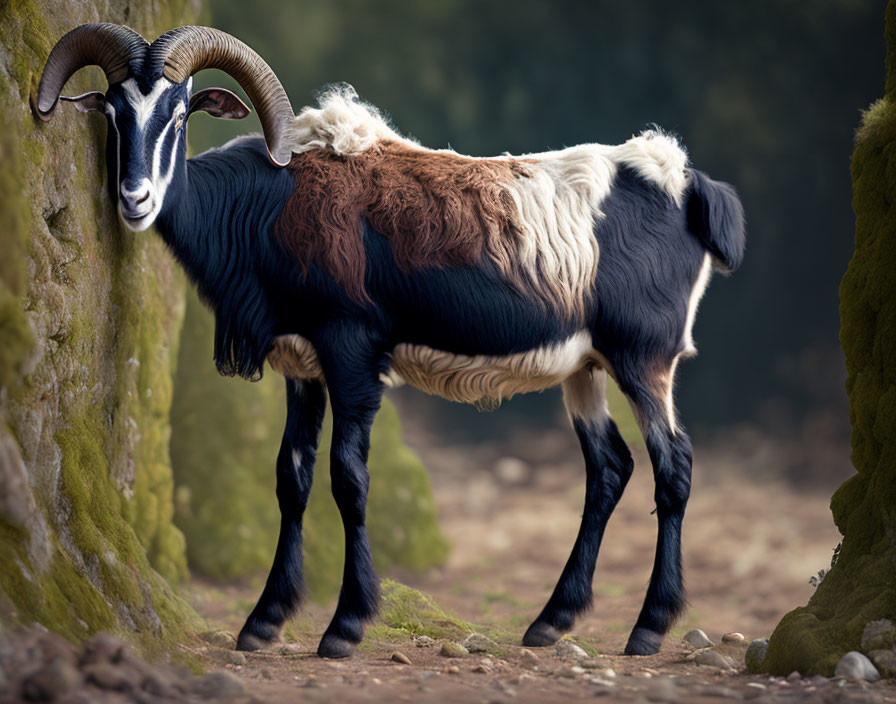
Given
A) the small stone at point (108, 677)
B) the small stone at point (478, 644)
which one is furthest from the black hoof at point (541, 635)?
the small stone at point (108, 677)

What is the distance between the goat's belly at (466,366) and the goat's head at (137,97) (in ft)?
3.49

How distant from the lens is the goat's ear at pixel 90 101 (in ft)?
15.0

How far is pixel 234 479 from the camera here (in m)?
8.69

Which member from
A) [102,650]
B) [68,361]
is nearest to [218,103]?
[68,361]

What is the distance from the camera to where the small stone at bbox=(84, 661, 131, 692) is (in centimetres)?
314

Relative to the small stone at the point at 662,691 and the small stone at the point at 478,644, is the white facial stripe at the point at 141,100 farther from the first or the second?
the small stone at the point at 662,691

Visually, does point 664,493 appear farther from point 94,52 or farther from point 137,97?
point 94,52

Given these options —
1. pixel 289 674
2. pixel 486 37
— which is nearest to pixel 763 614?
pixel 289 674

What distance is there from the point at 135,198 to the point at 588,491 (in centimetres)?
312

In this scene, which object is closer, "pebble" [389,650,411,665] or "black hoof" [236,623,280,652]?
"pebble" [389,650,411,665]

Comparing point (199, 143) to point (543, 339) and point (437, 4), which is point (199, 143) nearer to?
point (543, 339)

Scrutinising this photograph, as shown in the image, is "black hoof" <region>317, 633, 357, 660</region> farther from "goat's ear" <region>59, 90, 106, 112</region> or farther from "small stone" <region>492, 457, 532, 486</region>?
"small stone" <region>492, 457, 532, 486</region>

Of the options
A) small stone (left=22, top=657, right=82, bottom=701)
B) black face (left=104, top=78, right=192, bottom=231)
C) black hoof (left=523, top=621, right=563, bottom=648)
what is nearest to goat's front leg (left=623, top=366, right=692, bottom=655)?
black hoof (left=523, top=621, right=563, bottom=648)

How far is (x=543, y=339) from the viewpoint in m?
5.27
